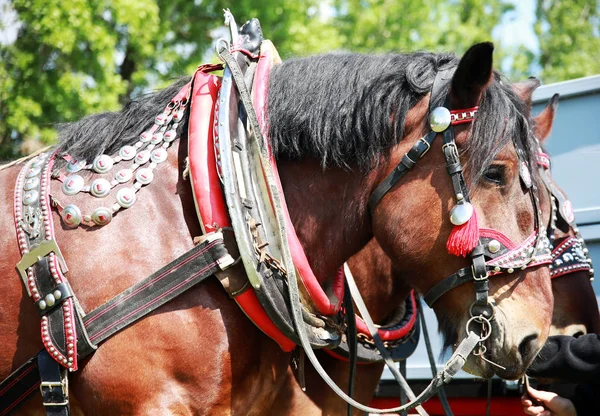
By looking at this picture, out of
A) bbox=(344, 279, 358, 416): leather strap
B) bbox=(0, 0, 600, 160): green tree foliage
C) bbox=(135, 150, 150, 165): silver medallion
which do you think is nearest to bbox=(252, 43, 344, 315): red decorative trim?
bbox=(344, 279, 358, 416): leather strap

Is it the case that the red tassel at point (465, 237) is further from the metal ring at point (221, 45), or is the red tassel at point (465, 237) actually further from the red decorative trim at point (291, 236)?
the metal ring at point (221, 45)

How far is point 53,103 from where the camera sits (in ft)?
24.6

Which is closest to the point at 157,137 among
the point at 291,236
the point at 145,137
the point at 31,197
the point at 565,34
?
the point at 145,137

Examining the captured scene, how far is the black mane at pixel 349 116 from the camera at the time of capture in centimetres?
209

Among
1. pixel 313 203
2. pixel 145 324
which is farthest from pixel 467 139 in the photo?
pixel 145 324

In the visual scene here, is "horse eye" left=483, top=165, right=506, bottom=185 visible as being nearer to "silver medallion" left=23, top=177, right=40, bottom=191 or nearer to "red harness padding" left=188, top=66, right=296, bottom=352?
"red harness padding" left=188, top=66, right=296, bottom=352

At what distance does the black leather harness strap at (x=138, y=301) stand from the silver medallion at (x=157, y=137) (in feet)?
1.21

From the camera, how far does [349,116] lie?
2123mm

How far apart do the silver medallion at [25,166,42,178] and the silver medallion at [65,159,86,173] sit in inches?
3.3

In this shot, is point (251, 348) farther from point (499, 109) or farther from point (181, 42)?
point (181, 42)

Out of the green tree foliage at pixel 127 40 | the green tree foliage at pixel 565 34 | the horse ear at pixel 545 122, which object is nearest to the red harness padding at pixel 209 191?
the horse ear at pixel 545 122

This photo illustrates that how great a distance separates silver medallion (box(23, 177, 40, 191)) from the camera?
2047 millimetres

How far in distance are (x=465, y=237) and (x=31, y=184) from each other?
1.23 metres

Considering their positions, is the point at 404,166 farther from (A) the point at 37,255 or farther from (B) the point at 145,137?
(A) the point at 37,255
